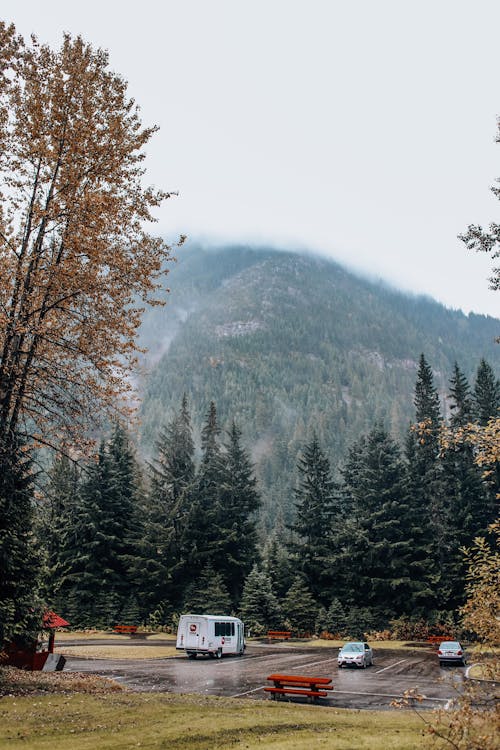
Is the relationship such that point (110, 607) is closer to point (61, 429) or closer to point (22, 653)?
point (22, 653)

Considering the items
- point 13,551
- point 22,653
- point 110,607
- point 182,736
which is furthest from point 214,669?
point 110,607

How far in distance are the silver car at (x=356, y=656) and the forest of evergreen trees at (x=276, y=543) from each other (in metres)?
18.5

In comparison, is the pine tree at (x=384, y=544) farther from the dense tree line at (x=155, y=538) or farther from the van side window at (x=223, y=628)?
the van side window at (x=223, y=628)

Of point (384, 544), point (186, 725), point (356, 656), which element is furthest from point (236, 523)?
point (186, 725)

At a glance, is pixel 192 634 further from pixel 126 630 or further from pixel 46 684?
pixel 126 630

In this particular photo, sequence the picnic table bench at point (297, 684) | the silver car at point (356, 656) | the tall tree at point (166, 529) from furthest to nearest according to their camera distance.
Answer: the tall tree at point (166, 529), the silver car at point (356, 656), the picnic table bench at point (297, 684)

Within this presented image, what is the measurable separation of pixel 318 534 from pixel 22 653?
38224 mm

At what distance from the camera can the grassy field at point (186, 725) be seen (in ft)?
34.7

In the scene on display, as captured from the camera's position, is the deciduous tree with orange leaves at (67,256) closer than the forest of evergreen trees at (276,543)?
Yes

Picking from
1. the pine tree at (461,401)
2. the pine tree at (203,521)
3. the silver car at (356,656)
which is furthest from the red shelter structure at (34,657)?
the pine tree at (461,401)

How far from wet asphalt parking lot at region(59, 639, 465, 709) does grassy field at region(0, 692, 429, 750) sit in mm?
2969

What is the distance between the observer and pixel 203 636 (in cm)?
3241

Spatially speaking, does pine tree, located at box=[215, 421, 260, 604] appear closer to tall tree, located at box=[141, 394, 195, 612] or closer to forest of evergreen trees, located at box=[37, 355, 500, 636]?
forest of evergreen trees, located at box=[37, 355, 500, 636]

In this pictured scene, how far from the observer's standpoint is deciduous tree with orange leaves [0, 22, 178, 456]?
13934 millimetres
